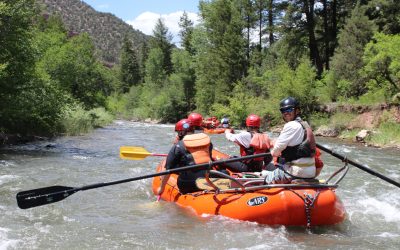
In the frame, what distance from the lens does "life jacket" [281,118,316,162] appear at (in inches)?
244

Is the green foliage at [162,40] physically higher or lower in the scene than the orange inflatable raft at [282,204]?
higher

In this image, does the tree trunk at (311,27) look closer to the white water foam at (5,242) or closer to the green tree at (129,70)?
the white water foam at (5,242)

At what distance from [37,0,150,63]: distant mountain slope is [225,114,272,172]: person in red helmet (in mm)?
99502

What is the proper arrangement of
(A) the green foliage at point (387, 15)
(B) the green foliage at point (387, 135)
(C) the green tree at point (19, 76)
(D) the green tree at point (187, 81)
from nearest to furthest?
(C) the green tree at point (19, 76)
(B) the green foliage at point (387, 135)
(A) the green foliage at point (387, 15)
(D) the green tree at point (187, 81)

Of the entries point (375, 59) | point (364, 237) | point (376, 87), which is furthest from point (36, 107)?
point (376, 87)

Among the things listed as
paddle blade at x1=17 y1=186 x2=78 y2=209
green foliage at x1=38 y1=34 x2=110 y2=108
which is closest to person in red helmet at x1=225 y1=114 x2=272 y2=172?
paddle blade at x1=17 y1=186 x2=78 y2=209

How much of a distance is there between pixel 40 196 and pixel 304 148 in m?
3.81

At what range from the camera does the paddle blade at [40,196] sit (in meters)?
6.52

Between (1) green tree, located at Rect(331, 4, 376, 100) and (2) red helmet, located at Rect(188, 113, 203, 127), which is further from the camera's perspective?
(1) green tree, located at Rect(331, 4, 376, 100)

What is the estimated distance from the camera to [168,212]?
7.58m

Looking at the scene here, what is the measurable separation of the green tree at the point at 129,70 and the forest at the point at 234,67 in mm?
20673

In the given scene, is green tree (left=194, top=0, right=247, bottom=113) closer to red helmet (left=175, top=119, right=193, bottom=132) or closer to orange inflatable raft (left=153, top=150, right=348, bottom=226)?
red helmet (left=175, top=119, right=193, bottom=132)

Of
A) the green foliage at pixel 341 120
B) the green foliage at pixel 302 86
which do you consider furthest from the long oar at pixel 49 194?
the green foliage at pixel 302 86

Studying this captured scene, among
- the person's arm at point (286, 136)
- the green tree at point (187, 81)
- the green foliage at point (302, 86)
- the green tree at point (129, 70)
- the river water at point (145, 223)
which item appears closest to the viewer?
the river water at point (145, 223)
